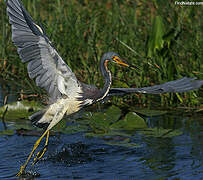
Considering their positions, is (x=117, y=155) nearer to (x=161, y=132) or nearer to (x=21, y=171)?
(x=161, y=132)

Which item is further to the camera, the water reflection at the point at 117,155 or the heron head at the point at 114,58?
the heron head at the point at 114,58

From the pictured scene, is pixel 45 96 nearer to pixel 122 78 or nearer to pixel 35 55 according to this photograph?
pixel 122 78

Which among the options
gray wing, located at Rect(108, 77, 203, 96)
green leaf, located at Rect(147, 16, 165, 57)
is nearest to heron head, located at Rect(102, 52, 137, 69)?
gray wing, located at Rect(108, 77, 203, 96)

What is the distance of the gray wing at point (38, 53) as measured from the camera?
5027mm

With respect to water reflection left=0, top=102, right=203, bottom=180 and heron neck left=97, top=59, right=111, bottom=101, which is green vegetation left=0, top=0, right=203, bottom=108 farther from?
heron neck left=97, top=59, right=111, bottom=101

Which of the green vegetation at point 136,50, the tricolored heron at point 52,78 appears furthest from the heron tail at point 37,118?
the green vegetation at point 136,50

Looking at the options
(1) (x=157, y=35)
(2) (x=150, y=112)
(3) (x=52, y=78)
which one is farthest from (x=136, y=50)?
(3) (x=52, y=78)

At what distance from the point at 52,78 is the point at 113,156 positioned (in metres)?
1.12

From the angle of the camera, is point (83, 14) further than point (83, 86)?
Yes

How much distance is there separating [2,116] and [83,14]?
9.48 ft

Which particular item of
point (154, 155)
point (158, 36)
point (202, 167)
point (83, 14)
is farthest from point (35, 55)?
point (83, 14)

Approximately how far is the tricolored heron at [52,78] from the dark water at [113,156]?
0.23m

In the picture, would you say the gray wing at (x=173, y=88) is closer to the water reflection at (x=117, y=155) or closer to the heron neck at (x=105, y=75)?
the heron neck at (x=105, y=75)

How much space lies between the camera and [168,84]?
5.59m
